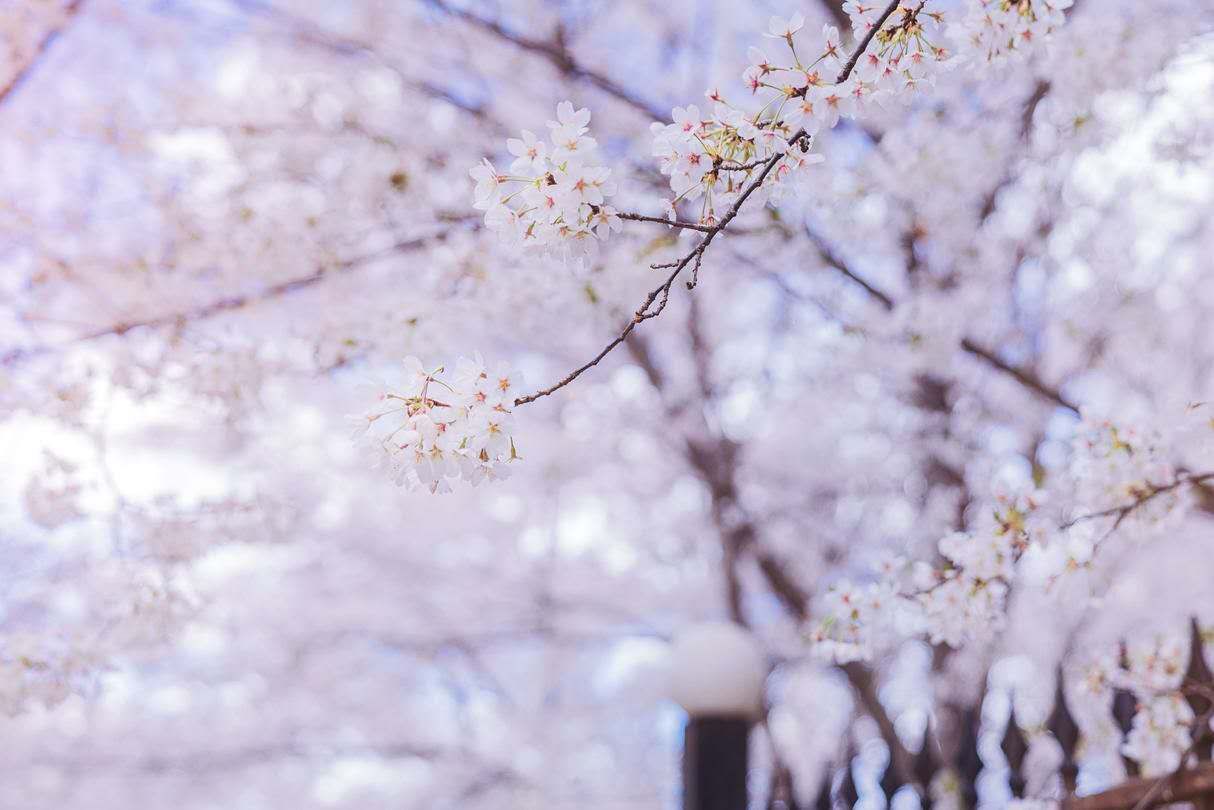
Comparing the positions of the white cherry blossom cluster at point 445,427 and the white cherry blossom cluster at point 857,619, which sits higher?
the white cherry blossom cluster at point 445,427

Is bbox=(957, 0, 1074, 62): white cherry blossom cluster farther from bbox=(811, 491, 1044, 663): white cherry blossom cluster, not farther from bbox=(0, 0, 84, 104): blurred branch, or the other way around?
A: bbox=(0, 0, 84, 104): blurred branch

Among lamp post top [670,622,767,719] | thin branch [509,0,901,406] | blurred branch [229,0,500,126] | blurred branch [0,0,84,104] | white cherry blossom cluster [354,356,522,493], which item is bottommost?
lamp post top [670,622,767,719]

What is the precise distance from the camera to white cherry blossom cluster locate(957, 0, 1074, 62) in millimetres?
1417

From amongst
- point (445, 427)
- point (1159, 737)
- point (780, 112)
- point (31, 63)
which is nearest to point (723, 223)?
point (780, 112)

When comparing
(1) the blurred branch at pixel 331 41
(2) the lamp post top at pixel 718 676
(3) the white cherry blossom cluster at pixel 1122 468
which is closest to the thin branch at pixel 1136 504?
(3) the white cherry blossom cluster at pixel 1122 468

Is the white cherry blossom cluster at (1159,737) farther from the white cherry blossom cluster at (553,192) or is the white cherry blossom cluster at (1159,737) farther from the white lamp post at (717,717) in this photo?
the white cherry blossom cluster at (553,192)

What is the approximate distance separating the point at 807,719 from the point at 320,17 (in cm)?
615

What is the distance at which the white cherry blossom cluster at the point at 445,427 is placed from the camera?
1.26 meters

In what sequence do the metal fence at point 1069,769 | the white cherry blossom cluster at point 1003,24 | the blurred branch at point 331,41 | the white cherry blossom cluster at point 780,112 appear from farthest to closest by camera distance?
1. the blurred branch at point 331,41
2. the metal fence at point 1069,769
3. the white cherry blossom cluster at point 1003,24
4. the white cherry blossom cluster at point 780,112

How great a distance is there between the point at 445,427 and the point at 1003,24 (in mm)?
919

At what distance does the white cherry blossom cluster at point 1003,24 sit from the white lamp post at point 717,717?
1.13m

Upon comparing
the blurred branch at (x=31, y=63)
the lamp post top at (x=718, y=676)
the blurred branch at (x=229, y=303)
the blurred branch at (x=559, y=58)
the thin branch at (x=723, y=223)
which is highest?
the blurred branch at (x=559, y=58)

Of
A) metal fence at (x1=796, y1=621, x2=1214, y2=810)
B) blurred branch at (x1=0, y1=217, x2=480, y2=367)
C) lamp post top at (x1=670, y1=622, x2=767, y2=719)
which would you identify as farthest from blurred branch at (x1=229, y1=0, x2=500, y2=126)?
metal fence at (x1=796, y1=621, x2=1214, y2=810)

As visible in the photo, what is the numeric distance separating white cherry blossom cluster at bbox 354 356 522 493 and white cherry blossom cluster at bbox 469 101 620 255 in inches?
7.0
